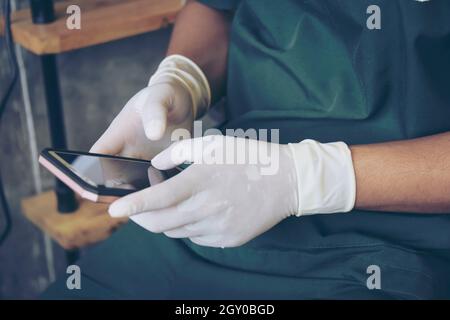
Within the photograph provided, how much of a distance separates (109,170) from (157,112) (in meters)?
0.10

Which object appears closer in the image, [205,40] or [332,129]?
[332,129]

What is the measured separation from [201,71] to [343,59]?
264 millimetres

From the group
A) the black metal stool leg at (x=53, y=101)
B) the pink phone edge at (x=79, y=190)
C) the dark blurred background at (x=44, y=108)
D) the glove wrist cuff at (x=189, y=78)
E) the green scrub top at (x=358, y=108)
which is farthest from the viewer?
the dark blurred background at (x=44, y=108)

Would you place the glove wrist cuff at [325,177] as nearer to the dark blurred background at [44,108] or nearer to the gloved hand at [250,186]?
the gloved hand at [250,186]

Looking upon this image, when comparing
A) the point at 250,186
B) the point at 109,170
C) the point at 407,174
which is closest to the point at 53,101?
the point at 109,170

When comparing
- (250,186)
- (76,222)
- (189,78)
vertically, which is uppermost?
(189,78)

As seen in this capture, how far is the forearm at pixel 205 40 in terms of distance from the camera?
1012mm

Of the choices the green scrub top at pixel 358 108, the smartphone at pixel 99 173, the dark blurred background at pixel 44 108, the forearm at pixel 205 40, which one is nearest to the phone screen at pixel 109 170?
the smartphone at pixel 99 173

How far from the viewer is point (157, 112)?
78cm

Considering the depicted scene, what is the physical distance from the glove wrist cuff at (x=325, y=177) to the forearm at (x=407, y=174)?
0.01m

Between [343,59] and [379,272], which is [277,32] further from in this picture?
[379,272]

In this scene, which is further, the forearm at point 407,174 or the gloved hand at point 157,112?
the gloved hand at point 157,112

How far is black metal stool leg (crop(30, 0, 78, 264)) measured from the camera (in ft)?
3.41

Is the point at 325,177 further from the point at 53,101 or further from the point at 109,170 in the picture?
the point at 53,101
